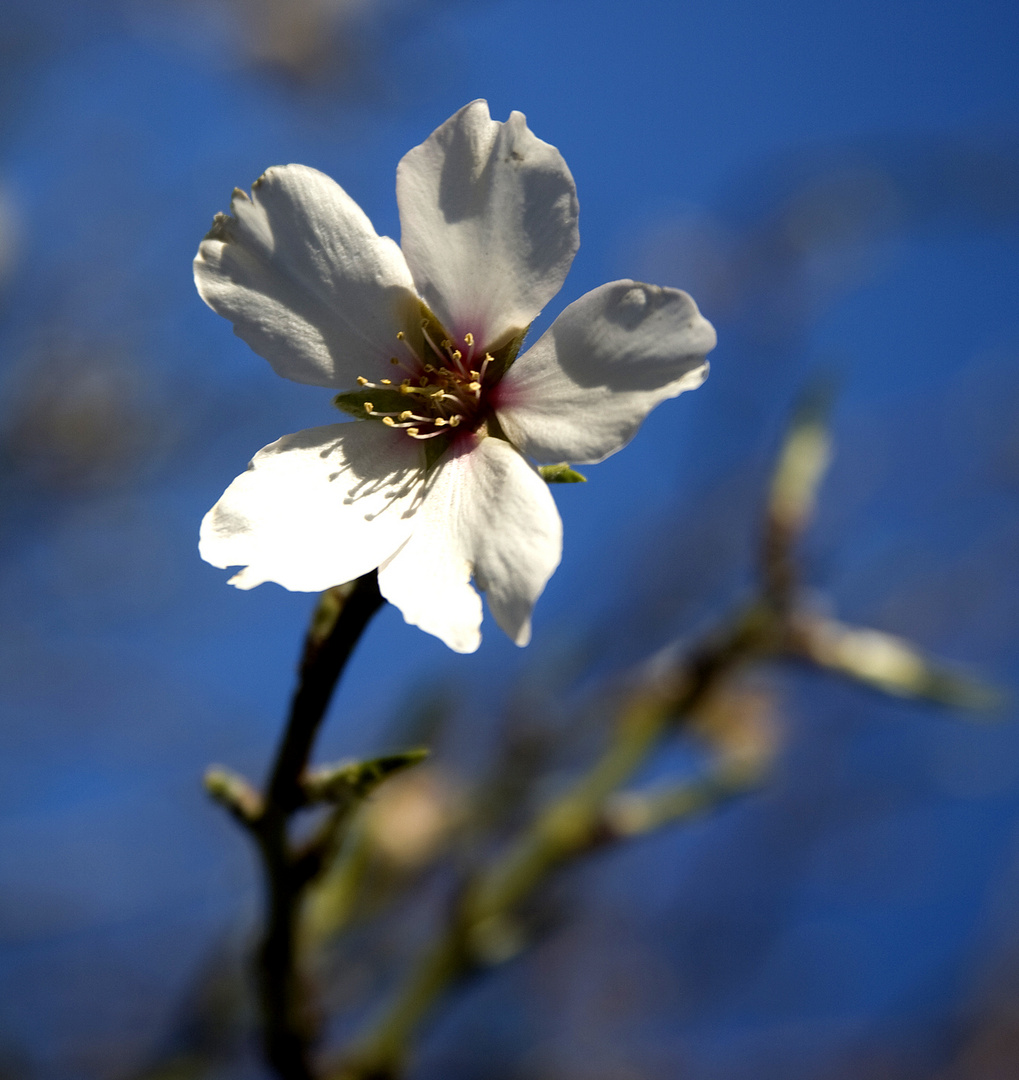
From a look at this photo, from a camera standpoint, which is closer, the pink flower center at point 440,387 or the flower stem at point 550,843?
the pink flower center at point 440,387

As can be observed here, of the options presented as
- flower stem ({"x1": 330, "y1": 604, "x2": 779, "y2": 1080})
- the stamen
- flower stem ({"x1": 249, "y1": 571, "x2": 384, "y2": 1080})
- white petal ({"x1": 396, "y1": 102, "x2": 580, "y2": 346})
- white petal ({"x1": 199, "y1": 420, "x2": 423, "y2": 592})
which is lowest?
flower stem ({"x1": 330, "y1": 604, "x2": 779, "y2": 1080})

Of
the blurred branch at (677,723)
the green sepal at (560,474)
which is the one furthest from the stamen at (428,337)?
the blurred branch at (677,723)

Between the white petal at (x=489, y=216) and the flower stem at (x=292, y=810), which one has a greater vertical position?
the white petal at (x=489, y=216)

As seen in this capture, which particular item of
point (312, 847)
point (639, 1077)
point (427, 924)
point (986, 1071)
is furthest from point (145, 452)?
point (986, 1071)

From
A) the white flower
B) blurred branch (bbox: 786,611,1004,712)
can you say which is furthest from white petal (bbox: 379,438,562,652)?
blurred branch (bbox: 786,611,1004,712)

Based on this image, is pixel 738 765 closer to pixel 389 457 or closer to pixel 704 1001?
pixel 389 457

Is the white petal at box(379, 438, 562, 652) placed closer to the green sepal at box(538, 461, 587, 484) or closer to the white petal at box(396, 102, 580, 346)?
the green sepal at box(538, 461, 587, 484)

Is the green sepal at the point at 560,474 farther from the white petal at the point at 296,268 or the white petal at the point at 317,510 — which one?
the white petal at the point at 296,268
